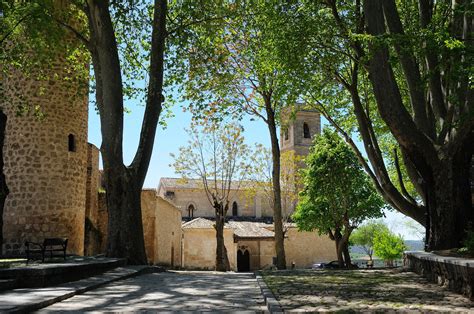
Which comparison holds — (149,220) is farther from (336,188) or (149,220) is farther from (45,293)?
(45,293)

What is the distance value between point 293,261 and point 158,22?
34605mm

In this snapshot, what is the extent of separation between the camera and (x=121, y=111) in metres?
13.0

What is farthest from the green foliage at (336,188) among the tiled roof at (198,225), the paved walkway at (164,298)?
the paved walkway at (164,298)

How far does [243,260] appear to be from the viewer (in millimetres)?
45062

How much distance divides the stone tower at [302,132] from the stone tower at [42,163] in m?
40.3

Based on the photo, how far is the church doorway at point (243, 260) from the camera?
146ft

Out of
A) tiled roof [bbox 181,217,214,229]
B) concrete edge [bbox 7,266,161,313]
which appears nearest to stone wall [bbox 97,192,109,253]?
concrete edge [bbox 7,266,161,313]

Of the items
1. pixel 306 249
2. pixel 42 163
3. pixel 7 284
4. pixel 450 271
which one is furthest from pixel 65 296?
pixel 306 249

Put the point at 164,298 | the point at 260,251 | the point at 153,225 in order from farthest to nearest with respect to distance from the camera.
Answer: the point at 260,251, the point at 153,225, the point at 164,298

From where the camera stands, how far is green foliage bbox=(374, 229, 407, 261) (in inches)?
2283

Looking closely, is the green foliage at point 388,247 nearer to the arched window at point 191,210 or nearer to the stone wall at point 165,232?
the arched window at point 191,210

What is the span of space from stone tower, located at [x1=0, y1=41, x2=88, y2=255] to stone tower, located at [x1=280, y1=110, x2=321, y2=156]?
40.3 m

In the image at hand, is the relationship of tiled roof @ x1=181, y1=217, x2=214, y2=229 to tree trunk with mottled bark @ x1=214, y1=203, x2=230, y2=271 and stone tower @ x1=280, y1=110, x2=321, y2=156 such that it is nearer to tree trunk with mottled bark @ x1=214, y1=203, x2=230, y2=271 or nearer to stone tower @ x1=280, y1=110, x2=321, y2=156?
tree trunk with mottled bark @ x1=214, y1=203, x2=230, y2=271

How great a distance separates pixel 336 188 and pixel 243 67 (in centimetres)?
985
